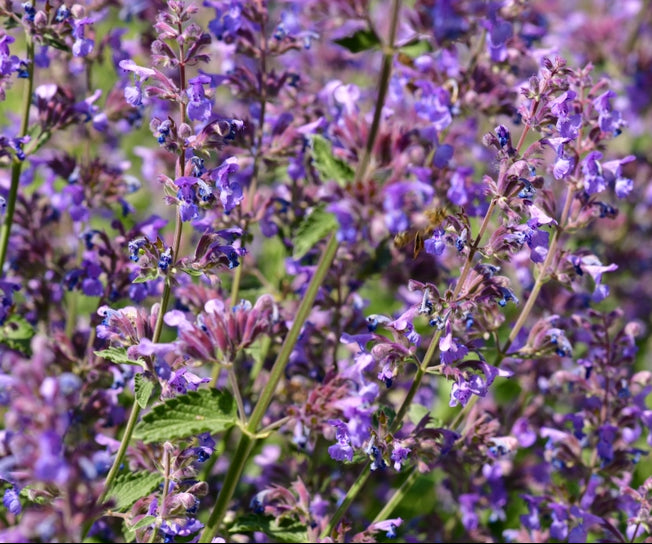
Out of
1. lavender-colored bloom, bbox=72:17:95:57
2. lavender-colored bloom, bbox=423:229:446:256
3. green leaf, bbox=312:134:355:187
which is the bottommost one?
lavender-colored bloom, bbox=423:229:446:256

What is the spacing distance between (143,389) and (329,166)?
1.07 meters

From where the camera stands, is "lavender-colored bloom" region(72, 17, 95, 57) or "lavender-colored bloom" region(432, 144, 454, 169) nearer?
"lavender-colored bloom" region(72, 17, 95, 57)

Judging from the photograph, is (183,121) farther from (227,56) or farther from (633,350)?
(633,350)

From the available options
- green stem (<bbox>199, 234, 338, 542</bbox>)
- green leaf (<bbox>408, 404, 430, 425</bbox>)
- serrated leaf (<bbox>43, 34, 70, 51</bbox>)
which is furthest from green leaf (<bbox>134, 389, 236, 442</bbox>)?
serrated leaf (<bbox>43, 34, 70, 51</bbox>)

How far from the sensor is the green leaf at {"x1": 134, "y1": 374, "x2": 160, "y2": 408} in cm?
277

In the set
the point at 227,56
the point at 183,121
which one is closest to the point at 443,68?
the point at 227,56

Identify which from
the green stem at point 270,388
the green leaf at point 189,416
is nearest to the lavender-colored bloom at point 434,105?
the green stem at point 270,388

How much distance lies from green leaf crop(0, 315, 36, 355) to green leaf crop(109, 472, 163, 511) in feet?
3.20

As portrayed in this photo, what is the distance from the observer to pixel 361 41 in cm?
277

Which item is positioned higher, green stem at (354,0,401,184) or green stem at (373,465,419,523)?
green stem at (354,0,401,184)

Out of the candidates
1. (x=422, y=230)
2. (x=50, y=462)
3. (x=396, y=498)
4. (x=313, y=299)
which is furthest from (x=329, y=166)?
(x=396, y=498)

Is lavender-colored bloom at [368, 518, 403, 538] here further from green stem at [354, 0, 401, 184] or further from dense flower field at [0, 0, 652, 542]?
green stem at [354, 0, 401, 184]

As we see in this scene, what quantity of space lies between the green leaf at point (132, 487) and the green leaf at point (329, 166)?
137 cm

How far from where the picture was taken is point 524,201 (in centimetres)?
293
